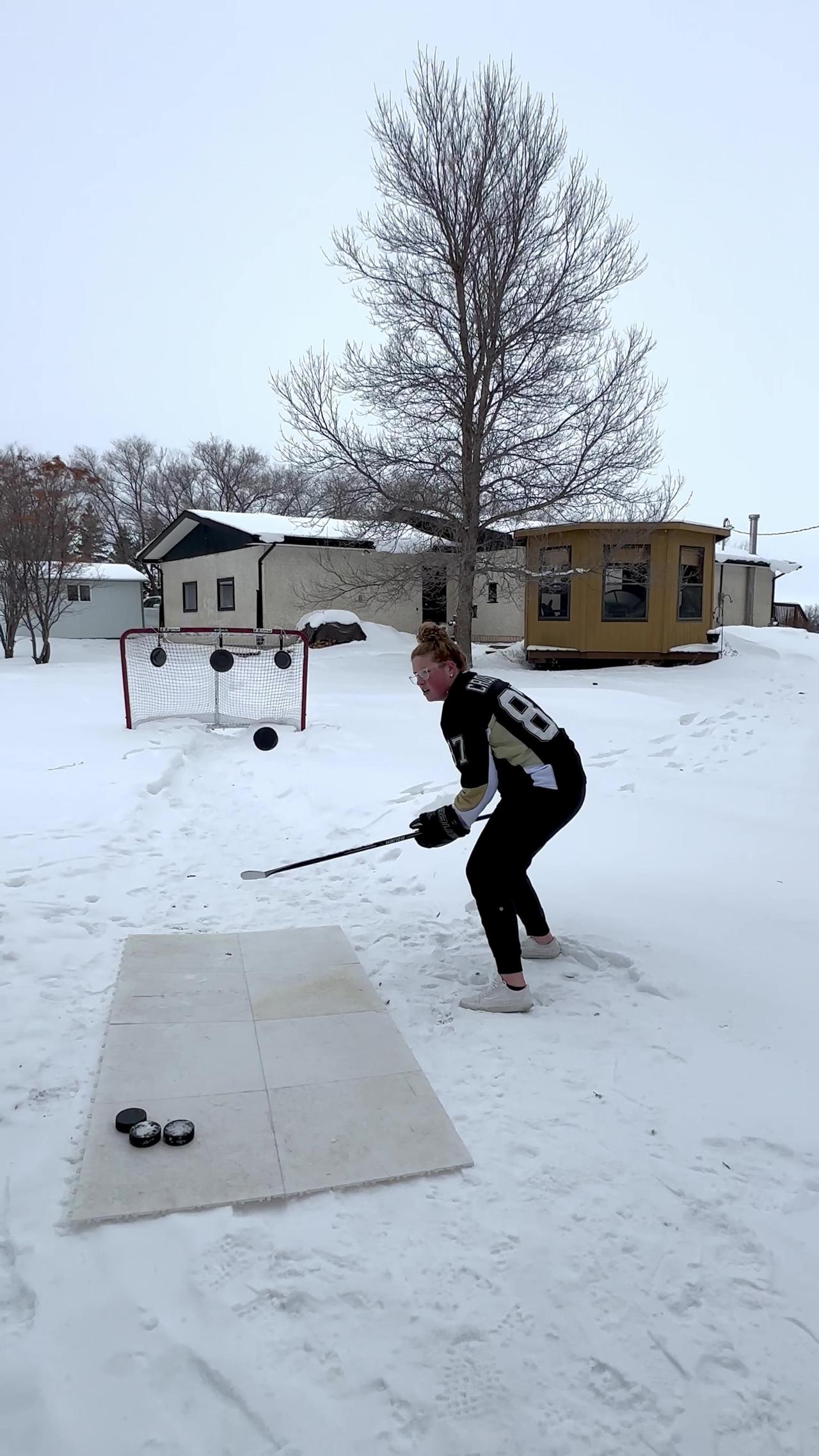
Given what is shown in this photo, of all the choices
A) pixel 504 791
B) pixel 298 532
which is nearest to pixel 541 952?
pixel 504 791

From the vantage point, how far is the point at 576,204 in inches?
658

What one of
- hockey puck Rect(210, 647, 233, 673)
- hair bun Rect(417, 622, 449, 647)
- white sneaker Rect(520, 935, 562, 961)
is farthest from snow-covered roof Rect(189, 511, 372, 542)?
white sneaker Rect(520, 935, 562, 961)

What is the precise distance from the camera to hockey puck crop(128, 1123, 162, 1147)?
2521 millimetres

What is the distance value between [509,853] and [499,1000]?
585 mm

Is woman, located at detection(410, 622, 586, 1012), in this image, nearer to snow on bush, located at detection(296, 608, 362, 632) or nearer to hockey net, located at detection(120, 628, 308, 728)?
hockey net, located at detection(120, 628, 308, 728)

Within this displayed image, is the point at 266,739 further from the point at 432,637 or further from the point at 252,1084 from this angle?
the point at 252,1084

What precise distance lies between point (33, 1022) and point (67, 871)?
6.66 feet

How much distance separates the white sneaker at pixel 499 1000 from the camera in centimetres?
341

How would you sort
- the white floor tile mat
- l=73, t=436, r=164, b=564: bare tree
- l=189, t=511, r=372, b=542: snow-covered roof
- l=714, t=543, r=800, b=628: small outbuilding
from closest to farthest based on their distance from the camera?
1. the white floor tile mat
2. l=189, t=511, r=372, b=542: snow-covered roof
3. l=714, t=543, r=800, b=628: small outbuilding
4. l=73, t=436, r=164, b=564: bare tree

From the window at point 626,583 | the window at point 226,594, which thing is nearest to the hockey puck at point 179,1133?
the window at point 626,583

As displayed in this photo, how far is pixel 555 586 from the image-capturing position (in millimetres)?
18828

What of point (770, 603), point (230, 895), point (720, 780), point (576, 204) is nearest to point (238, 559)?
point (576, 204)

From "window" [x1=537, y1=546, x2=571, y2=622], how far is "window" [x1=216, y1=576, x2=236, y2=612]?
9.46 m

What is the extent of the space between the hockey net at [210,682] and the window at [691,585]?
917cm
